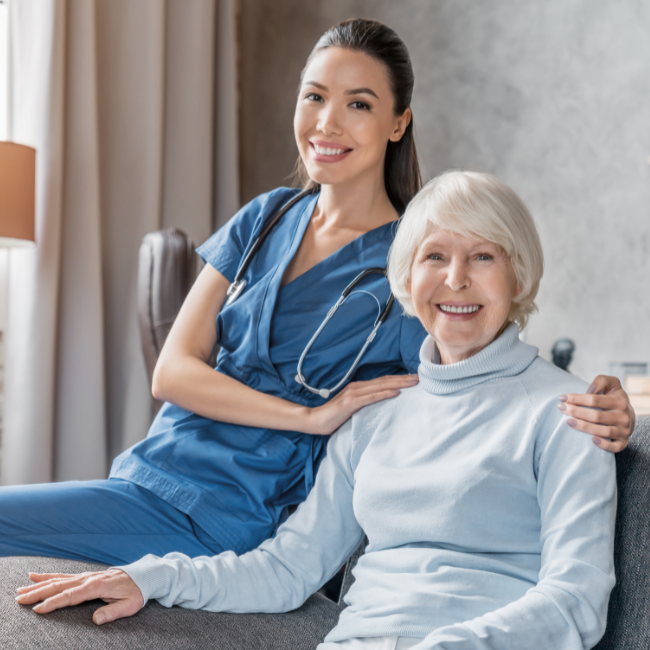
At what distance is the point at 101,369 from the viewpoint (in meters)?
2.65

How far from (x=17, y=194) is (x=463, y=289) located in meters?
1.68

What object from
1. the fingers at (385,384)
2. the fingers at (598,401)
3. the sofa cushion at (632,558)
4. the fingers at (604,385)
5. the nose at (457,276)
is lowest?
the sofa cushion at (632,558)

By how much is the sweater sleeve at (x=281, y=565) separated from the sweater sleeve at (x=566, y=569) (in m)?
0.34

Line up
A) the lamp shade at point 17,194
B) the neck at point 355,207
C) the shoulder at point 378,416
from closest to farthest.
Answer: the shoulder at point 378,416
the neck at point 355,207
the lamp shade at point 17,194

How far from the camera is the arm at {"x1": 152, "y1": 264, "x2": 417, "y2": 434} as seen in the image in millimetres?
1172

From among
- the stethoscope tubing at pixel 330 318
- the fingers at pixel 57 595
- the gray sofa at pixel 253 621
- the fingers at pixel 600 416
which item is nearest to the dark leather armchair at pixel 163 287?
the stethoscope tubing at pixel 330 318

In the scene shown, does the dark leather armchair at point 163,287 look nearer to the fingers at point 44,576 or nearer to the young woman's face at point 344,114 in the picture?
the young woman's face at point 344,114

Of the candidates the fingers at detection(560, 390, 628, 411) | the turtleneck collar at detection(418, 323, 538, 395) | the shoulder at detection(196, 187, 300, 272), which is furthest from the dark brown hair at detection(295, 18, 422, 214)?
the fingers at detection(560, 390, 628, 411)

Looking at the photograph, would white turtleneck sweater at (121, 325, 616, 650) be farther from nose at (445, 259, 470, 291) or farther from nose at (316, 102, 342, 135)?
nose at (316, 102, 342, 135)

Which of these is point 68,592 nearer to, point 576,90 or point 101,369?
point 101,369

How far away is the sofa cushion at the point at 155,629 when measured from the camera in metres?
0.93

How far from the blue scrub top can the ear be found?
19 centimetres

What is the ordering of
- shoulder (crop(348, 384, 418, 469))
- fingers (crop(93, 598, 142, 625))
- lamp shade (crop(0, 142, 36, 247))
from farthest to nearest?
lamp shade (crop(0, 142, 36, 247)), shoulder (crop(348, 384, 418, 469)), fingers (crop(93, 598, 142, 625))

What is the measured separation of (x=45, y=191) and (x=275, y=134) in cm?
106
